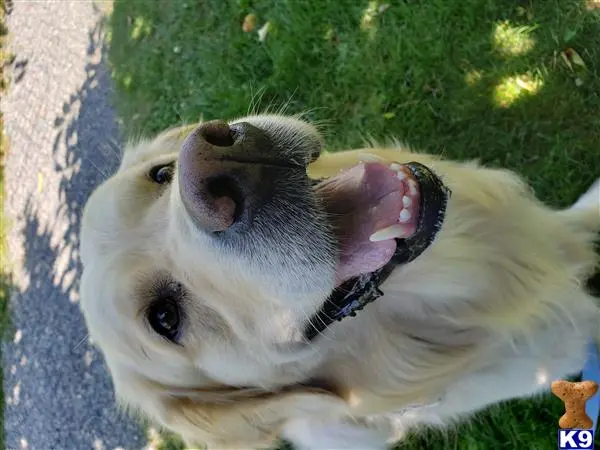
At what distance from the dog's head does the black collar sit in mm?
66

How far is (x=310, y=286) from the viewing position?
2.40 meters

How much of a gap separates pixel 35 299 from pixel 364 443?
567 centimetres

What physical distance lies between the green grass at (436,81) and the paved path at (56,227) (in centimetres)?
115

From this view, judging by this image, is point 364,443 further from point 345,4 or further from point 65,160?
point 65,160

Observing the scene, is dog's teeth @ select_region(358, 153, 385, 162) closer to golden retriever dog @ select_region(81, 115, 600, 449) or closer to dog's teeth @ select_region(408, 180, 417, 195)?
golden retriever dog @ select_region(81, 115, 600, 449)

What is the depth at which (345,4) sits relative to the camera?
5.31 meters

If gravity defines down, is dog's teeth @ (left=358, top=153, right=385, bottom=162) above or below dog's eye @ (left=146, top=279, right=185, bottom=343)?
above

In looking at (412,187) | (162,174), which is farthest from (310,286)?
(162,174)

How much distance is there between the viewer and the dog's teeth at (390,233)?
2.38 metres

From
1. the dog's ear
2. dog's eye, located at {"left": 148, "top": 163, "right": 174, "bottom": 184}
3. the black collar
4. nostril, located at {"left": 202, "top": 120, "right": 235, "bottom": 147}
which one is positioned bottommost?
the dog's ear

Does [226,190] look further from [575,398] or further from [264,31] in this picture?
[264,31]

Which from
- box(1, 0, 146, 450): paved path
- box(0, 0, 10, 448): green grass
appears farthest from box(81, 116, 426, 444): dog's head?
box(0, 0, 10, 448): green grass

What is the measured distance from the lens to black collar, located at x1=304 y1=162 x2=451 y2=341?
96.6 inches

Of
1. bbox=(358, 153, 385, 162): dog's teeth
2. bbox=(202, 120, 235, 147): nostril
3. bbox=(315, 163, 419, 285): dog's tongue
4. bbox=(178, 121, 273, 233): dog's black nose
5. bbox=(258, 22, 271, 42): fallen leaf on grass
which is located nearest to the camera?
bbox=(178, 121, 273, 233): dog's black nose
